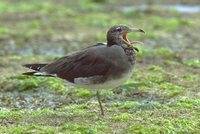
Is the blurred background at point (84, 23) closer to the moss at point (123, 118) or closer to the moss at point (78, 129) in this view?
the moss at point (123, 118)

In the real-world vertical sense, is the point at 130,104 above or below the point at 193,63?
above

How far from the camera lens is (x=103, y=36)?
54.3 feet

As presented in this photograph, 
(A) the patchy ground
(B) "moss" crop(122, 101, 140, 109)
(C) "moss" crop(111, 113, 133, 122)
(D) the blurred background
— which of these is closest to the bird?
(C) "moss" crop(111, 113, 133, 122)

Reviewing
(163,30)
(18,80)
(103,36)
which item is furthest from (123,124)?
(163,30)

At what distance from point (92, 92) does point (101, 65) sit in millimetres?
2050

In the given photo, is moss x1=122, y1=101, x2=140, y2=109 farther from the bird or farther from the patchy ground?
the bird

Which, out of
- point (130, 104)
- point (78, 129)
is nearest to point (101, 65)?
point (78, 129)

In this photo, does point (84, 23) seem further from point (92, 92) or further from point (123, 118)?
point (123, 118)

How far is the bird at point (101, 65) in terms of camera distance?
8.54 meters

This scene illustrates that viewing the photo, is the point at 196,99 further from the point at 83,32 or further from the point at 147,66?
the point at 83,32

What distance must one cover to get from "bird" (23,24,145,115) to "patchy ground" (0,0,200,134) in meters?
0.54

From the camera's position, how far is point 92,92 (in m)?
10.7

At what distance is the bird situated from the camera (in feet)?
28.0

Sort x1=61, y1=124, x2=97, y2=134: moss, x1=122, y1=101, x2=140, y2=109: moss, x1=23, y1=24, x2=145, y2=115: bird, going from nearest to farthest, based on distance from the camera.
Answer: x1=61, y1=124, x2=97, y2=134: moss, x1=23, y1=24, x2=145, y2=115: bird, x1=122, y1=101, x2=140, y2=109: moss
